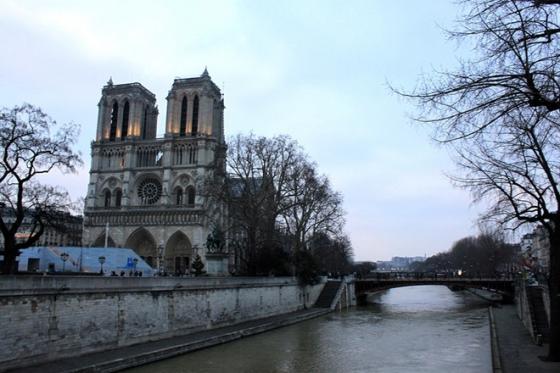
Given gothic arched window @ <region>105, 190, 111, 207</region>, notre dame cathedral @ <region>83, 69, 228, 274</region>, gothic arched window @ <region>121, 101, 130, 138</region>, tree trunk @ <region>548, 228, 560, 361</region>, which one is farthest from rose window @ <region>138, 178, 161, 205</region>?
tree trunk @ <region>548, 228, 560, 361</region>

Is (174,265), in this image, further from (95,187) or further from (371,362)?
(371,362)

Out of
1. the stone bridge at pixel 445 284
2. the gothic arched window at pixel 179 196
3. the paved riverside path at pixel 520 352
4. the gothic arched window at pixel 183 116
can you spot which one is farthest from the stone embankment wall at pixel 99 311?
the gothic arched window at pixel 183 116

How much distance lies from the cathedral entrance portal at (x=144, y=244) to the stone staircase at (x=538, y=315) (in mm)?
47987

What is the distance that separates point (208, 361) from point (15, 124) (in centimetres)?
1238

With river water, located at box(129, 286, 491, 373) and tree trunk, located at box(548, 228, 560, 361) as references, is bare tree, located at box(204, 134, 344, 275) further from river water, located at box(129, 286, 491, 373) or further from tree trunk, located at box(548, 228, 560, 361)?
tree trunk, located at box(548, 228, 560, 361)

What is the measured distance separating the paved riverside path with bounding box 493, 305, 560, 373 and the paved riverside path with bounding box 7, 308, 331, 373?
37.9 feet

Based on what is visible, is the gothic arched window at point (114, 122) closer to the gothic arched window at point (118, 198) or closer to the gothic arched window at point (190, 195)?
the gothic arched window at point (118, 198)

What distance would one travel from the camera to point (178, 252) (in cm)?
6475

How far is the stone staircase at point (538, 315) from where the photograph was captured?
20.3m

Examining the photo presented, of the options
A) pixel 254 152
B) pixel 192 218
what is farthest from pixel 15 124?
pixel 192 218

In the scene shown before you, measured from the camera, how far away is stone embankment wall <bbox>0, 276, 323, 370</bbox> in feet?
48.5

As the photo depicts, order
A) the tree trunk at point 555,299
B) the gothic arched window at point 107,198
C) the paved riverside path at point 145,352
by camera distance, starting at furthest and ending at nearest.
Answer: the gothic arched window at point 107,198
the paved riverside path at point 145,352
the tree trunk at point 555,299

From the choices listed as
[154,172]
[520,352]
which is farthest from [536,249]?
[520,352]

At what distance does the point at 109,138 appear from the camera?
71750mm
